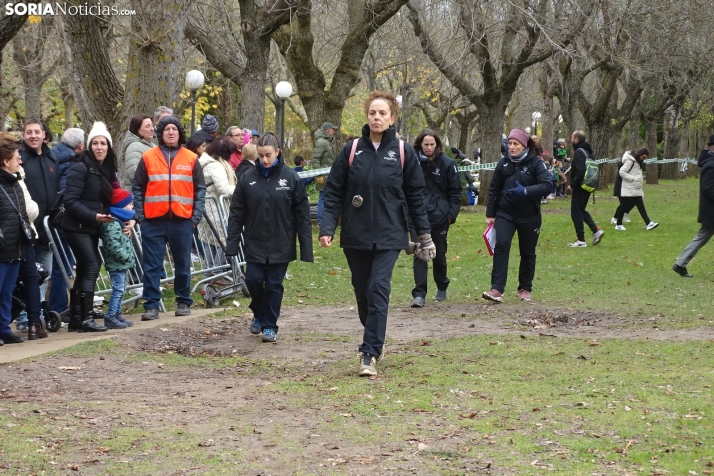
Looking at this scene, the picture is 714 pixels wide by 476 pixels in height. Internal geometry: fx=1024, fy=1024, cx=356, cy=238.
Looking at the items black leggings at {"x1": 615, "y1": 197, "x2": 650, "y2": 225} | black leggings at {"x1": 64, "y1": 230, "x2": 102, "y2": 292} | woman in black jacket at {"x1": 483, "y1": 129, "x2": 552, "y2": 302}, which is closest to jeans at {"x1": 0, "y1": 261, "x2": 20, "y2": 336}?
black leggings at {"x1": 64, "y1": 230, "x2": 102, "y2": 292}

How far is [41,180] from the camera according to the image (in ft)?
33.2

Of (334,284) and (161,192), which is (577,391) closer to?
(161,192)

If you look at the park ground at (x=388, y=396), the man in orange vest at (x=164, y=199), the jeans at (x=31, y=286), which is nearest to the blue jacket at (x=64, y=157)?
the man in orange vest at (x=164, y=199)

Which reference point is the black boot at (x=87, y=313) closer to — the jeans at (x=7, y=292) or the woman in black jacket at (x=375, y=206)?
the jeans at (x=7, y=292)

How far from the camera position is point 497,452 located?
17.9 feet

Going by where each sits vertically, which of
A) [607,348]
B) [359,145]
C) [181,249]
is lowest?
[607,348]

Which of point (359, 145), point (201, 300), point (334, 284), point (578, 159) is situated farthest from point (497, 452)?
point (578, 159)

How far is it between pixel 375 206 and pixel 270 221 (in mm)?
1749

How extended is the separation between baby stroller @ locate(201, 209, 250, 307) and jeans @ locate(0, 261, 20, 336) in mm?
3062

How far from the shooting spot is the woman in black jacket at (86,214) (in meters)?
9.68

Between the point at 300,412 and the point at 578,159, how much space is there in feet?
46.5

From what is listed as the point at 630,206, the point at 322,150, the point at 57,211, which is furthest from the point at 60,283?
the point at 630,206

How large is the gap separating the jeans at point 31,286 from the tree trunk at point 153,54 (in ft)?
14.9

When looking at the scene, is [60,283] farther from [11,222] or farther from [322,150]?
[322,150]
